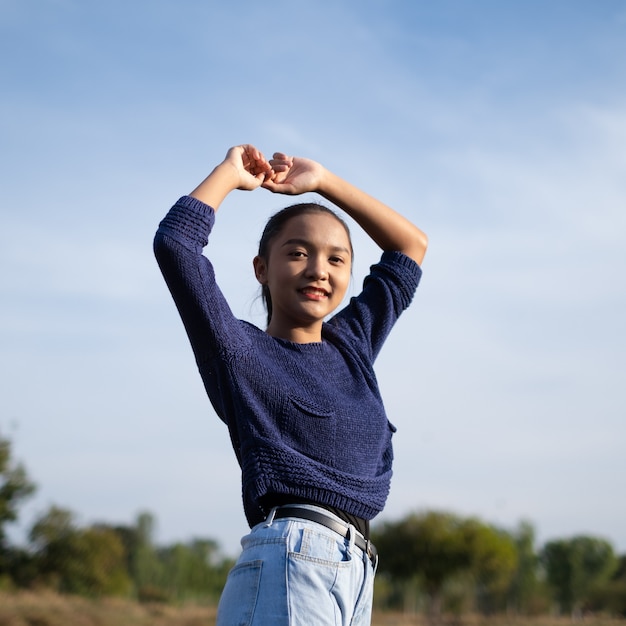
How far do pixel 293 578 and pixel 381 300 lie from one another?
1196 millimetres

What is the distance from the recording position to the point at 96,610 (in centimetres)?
1609

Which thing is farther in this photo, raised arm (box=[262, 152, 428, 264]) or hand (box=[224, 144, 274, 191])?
raised arm (box=[262, 152, 428, 264])

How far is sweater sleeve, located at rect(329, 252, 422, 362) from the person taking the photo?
125 inches

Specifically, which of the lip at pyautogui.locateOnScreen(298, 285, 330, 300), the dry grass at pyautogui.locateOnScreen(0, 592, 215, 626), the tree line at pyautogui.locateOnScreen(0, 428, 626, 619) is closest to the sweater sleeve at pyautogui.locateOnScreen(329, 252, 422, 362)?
the lip at pyautogui.locateOnScreen(298, 285, 330, 300)

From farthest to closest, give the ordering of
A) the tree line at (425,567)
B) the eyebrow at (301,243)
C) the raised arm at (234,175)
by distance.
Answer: the tree line at (425,567)
the eyebrow at (301,243)
the raised arm at (234,175)

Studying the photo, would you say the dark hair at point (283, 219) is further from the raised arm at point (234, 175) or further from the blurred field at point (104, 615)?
the blurred field at point (104, 615)

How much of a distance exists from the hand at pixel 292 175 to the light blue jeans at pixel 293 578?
110 centimetres

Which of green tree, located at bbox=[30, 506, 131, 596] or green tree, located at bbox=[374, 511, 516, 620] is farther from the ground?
green tree, located at bbox=[374, 511, 516, 620]

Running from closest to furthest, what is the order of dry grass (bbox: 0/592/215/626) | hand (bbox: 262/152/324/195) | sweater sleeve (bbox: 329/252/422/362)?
hand (bbox: 262/152/324/195)
sweater sleeve (bbox: 329/252/422/362)
dry grass (bbox: 0/592/215/626)

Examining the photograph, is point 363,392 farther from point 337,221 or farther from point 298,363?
point 337,221

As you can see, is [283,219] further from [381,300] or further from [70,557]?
[70,557]

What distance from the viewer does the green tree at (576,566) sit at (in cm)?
2592

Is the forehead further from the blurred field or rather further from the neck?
the blurred field

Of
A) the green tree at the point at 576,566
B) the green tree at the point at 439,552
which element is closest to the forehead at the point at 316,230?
the green tree at the point at 439,552
